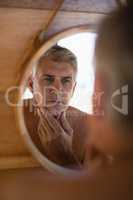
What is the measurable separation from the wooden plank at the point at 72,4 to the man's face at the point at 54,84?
126mm

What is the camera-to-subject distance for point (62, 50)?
0.84 meters

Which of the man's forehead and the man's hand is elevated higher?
the man's forehead

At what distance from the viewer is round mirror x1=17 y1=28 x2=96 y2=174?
0.83 metres

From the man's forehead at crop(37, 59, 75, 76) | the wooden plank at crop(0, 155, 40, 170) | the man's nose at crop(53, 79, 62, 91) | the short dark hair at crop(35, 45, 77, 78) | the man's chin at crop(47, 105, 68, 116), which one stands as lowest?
the wooden plank at crop(0, 155, 40, 170)

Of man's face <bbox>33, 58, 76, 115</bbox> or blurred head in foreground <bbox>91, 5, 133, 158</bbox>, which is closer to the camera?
blurred head in foreground <bbox>91, 5, 133, 158</bbox>

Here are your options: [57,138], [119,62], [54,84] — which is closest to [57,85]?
[54,84]

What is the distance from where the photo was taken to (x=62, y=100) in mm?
849

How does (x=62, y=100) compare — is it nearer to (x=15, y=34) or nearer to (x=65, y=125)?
(x=65, y=125)

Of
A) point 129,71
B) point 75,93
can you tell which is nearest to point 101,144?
point 129,71

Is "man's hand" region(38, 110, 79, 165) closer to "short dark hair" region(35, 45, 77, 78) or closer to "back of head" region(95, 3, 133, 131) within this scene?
"short dark hair" region(35, 45, 77, 78)

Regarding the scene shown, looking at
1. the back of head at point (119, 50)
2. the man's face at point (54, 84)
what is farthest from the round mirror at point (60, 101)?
the back of head at point (119, 50)

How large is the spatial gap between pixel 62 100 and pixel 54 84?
0.14ft

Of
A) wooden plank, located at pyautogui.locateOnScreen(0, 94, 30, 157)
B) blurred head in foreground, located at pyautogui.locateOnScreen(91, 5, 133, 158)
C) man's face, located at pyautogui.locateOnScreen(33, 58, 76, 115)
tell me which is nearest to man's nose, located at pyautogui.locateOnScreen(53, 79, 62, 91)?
man's face, located at pyautogui.locateOnScreen(33, 58, 76, 115)

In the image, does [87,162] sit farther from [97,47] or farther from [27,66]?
[97,47]
